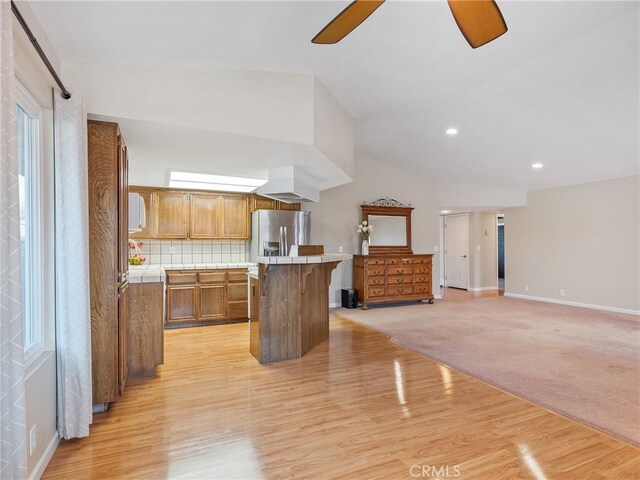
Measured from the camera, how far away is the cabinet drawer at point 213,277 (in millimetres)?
5234

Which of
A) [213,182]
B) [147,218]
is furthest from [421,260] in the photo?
[147,218]

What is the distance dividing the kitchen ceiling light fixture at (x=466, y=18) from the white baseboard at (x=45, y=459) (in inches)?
106

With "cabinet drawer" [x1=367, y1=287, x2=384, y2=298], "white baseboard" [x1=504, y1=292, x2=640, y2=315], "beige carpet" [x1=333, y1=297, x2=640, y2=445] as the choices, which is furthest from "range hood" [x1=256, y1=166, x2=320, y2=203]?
"white baseboard" [x1=504, y1=292, x2=640, y2=315]

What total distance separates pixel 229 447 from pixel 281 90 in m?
2.75

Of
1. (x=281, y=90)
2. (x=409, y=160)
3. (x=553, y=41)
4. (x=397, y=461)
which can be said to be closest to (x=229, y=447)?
(x=397, y=461)

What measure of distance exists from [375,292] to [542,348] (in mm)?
2958

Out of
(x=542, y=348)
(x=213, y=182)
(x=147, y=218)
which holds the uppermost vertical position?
(x=213, y=182)

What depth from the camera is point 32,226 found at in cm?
203

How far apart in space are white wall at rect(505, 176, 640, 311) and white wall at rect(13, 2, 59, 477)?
7867 millimetres

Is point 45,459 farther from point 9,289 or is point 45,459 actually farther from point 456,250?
point 456,250

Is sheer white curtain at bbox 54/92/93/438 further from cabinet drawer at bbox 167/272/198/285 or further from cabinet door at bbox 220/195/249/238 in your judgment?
cabinet door at bbox 220/195/249/238

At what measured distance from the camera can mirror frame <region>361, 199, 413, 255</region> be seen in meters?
7.03

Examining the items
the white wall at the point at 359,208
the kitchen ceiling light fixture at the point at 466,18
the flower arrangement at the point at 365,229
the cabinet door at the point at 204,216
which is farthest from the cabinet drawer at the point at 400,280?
the kitchen ceiling light fixture at the point at 466,18

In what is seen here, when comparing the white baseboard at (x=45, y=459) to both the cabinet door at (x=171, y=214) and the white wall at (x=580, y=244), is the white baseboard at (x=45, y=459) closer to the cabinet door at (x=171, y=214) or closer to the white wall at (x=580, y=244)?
the cabinet door at (x=171, y=214)
